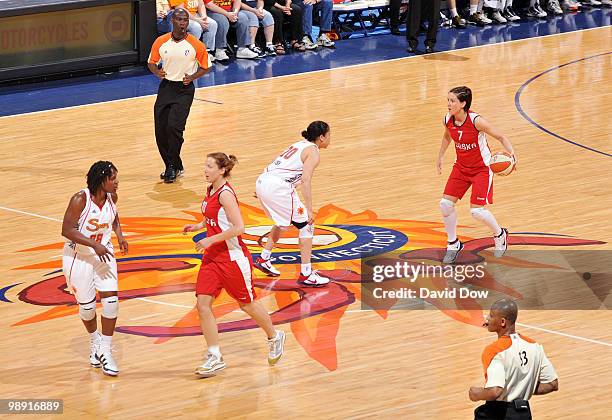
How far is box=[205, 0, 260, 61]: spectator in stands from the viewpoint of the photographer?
875 inches

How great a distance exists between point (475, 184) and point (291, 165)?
1913 millimetres

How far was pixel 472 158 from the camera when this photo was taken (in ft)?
40.5

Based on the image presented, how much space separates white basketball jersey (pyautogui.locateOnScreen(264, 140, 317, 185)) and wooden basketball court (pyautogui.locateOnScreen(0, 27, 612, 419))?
3.37 ft

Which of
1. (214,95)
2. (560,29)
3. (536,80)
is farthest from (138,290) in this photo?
(560,29)

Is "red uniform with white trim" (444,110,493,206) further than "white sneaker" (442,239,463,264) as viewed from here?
No

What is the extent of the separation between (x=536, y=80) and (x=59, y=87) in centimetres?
810

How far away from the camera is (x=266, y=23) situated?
2277cm

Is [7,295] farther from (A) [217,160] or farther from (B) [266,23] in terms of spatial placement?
(B) [266,23]

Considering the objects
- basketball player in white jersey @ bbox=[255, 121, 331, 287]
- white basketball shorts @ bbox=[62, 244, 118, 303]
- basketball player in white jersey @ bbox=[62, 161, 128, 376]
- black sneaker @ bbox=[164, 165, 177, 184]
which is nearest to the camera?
basketball player in white jersey @ bbox=[62, 161, 128, 376]

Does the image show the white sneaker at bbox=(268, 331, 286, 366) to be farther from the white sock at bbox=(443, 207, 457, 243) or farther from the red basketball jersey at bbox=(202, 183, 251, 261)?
the white sock at bbox=(443, 207, 457, 243)

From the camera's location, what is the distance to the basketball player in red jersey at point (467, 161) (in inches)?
478

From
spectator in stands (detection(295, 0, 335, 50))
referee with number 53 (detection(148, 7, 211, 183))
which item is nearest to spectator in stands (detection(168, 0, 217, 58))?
spectator in stands (detection(295, 0, 335, 50))

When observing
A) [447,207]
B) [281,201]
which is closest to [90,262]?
A: [281,201]

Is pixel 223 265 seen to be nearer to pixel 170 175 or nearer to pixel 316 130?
pixel 316 130
